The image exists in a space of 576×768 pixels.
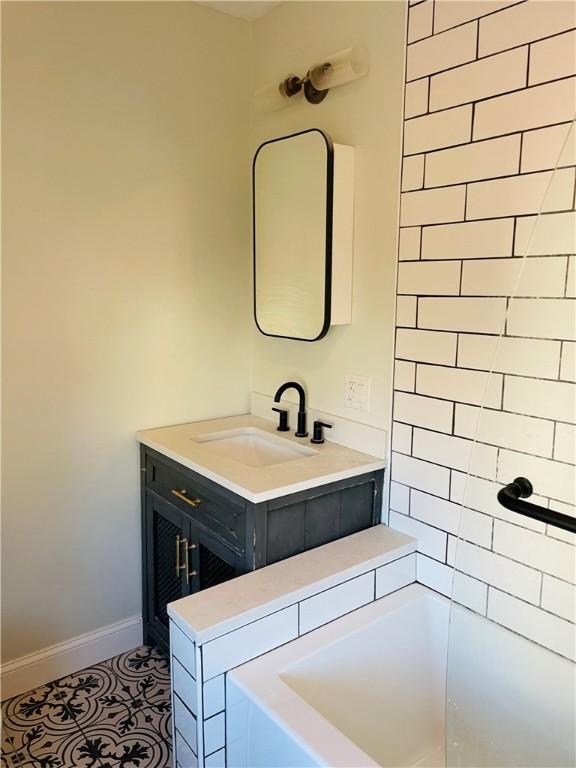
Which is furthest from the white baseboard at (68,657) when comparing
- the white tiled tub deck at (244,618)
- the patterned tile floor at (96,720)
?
the white tiled tub deck at (244,618)

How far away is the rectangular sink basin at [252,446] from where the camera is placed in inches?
82.5

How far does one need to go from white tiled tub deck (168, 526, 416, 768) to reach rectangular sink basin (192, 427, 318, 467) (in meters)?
0.47

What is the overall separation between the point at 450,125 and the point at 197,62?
1.10 m

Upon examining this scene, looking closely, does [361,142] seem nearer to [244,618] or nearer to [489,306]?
[489,306]

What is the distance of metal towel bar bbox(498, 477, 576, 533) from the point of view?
117 cm

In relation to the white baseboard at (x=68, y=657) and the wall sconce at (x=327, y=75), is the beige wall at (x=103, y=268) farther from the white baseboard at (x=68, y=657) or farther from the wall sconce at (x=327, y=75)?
the wall sconce at (x=327, y=75)

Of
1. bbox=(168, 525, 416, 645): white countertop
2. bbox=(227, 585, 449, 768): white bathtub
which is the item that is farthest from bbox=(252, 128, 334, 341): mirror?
bbox=(227, 585, 449, 768): white bathtub

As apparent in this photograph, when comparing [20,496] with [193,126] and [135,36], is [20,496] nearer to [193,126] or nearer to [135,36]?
[193,126]

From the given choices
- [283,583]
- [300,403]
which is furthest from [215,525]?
[300,403]

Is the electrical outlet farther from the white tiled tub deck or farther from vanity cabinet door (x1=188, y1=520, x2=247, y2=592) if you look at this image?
vanity cabinet door (x1=188, y1=520, x2=247, y2=592)

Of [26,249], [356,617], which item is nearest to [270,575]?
[356,617]

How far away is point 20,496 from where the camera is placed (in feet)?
6.40

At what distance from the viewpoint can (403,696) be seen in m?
1.62

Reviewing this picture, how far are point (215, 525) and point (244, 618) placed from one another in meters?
0.45
